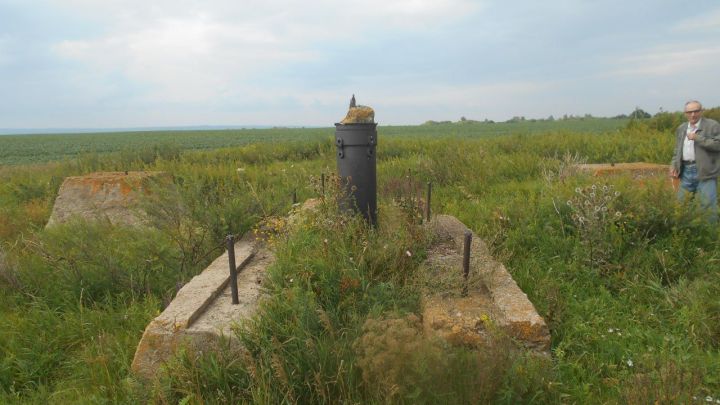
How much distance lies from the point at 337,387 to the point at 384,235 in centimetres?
165

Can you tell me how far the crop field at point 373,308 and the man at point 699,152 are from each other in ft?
3.40

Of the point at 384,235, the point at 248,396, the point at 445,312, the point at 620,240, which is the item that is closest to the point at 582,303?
the point at 620,240

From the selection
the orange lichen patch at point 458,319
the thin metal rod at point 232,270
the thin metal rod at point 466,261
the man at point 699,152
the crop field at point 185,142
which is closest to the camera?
the orange lichen patch at point 458,319

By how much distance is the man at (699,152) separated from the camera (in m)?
5.61

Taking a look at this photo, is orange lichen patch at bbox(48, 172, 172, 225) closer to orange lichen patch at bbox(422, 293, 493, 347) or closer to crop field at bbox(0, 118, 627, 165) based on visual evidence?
orange lichen patch at bbox(422, 293, 493, 347)

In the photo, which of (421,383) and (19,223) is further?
(19,223)

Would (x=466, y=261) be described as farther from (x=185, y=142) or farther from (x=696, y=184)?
(x=185, y=142)

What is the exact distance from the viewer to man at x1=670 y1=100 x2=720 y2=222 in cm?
561

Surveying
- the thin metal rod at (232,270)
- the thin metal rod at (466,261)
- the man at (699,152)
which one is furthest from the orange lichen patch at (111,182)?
the man at (699,152)

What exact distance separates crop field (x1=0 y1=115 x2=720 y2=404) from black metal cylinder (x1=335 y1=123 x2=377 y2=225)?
303 mm

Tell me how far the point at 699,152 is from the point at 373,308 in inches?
205

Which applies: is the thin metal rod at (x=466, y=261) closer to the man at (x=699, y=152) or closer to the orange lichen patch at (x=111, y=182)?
the man at (x=699, y=152)

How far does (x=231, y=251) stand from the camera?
11.4 ft

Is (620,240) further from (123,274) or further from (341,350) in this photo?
(123,274)
